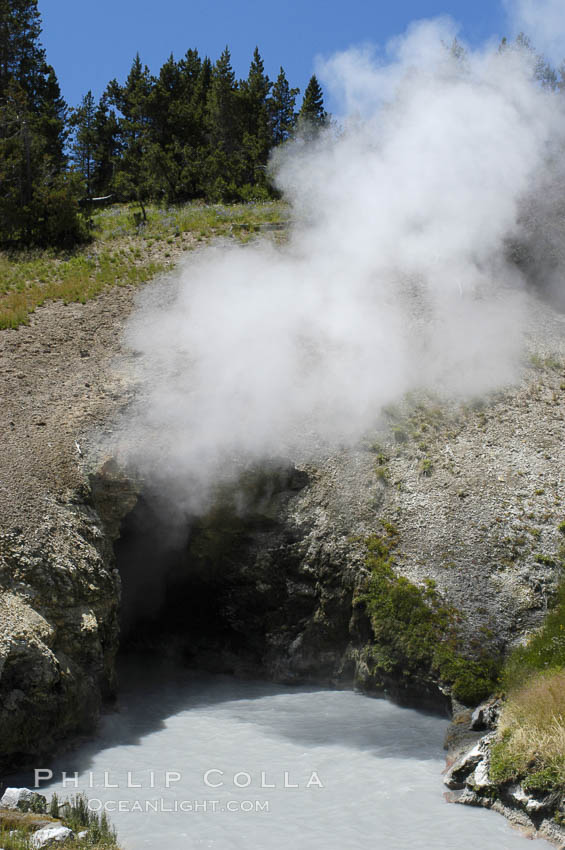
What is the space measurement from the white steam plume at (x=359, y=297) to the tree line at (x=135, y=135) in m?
8.34

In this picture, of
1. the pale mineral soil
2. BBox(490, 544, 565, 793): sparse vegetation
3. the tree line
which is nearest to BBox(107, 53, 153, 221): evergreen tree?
the tree line

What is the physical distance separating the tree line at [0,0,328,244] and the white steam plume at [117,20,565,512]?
328 inches

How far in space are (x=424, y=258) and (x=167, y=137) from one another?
25.8 metres

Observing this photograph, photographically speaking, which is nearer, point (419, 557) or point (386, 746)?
point (386, 746)

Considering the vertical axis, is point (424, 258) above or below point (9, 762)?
above

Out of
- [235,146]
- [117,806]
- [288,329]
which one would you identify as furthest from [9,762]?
[235,146]

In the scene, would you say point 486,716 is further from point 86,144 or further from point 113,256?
point 86,144

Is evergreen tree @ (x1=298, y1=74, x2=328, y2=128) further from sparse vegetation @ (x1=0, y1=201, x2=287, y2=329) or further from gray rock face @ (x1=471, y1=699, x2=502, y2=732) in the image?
gray rock face @ (x1=471, y1=699, x2=502, y2=732)

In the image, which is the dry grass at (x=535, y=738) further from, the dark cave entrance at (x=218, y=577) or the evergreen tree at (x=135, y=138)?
the evergreen tree at (x=135, y=138)

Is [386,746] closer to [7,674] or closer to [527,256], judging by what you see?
[7,674]

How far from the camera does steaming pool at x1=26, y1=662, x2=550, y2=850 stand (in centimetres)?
934

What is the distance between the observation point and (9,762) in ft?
36.5

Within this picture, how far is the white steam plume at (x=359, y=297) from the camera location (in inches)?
706

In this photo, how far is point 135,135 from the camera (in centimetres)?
4784
